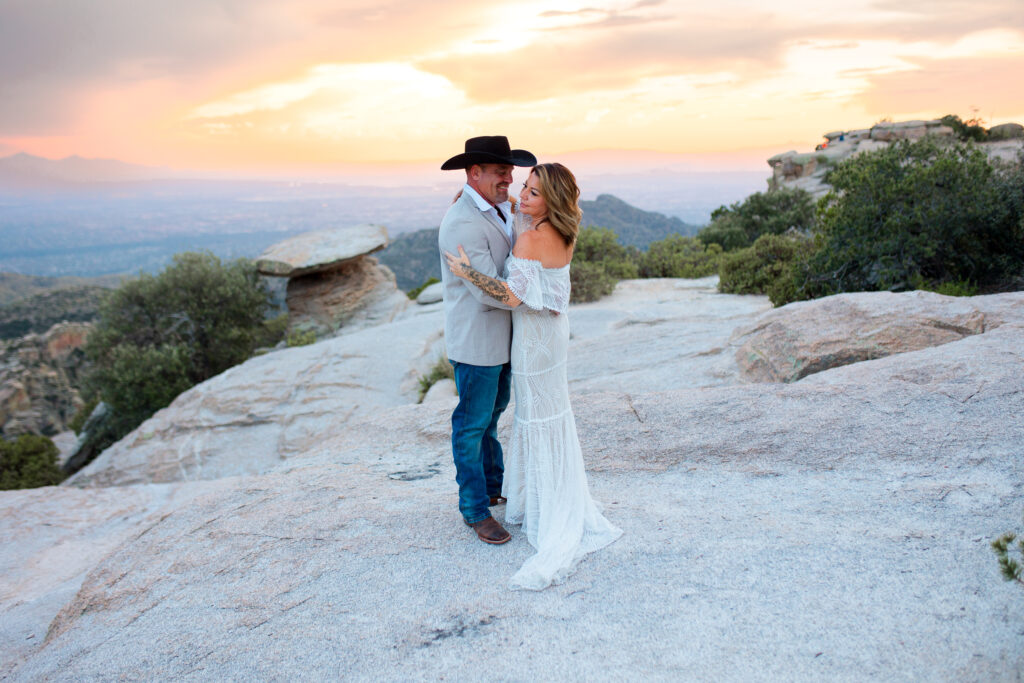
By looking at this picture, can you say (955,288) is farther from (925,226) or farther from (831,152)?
(831,152)

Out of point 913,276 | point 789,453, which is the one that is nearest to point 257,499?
point 789,453

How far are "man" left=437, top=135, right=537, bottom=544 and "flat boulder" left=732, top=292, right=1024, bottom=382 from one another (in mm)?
4137

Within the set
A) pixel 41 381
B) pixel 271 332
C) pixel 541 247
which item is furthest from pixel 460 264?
pixel 41 381

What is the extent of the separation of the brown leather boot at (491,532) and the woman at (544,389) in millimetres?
158

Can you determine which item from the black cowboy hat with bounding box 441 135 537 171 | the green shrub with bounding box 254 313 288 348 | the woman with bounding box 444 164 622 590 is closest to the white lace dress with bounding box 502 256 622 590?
the woman with bounding box 444 164 622 590

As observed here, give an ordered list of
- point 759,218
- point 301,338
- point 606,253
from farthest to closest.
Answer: point 759,218
point 606,253
point 301,338

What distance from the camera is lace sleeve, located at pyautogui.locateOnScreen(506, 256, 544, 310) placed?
3465 mm

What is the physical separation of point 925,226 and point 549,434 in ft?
29.3

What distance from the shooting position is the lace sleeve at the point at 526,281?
3465 mm

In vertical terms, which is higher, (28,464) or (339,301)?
(339,301)

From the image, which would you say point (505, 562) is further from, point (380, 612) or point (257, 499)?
point (257, 499)

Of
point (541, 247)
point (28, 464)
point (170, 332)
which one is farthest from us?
point (170, 332)

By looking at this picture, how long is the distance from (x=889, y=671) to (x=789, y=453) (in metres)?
2.33

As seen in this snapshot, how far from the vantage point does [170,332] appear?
19797 mm
